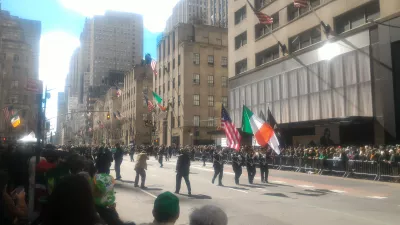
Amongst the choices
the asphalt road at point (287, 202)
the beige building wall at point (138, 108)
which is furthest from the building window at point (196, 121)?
the asphalt road at point (287, 202)

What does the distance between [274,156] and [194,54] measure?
39.1 m

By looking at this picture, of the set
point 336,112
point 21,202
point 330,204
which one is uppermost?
point 336,112

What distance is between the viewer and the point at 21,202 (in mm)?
5723

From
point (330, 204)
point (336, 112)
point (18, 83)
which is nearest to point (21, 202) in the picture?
point (330, 204)

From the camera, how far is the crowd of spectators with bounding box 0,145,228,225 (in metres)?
2.84

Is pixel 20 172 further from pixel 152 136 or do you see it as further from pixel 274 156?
pixel 152 136

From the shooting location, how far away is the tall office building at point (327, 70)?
24859 mm

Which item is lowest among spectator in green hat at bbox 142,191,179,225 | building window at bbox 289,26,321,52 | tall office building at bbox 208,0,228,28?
spectator in green hat at bbox 142,191,179,225

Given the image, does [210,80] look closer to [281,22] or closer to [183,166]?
[281,22]

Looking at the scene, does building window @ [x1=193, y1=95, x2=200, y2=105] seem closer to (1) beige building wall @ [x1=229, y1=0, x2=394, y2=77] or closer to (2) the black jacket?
(1) beige building wall @ [x1=229, y1=0, x2=394, y2=77]

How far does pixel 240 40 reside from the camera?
4578 cm

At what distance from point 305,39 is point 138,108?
61.8 metres

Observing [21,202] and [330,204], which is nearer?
[21,202]

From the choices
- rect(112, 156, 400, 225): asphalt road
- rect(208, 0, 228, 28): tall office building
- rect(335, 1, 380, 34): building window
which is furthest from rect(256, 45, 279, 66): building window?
rect(208, 0, 228, 28): tall office building
